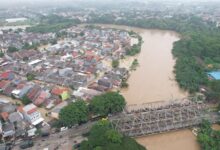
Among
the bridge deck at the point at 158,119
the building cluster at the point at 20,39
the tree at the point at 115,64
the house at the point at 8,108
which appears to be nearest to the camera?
the bridge deck at the point at 158,119

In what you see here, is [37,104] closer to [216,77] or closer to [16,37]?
[216,77]

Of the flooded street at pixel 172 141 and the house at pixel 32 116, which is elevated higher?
the house at pixel 32 116

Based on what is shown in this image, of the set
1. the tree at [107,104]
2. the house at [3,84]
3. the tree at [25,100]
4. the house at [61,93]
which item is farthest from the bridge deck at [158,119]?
the house at [3,84]

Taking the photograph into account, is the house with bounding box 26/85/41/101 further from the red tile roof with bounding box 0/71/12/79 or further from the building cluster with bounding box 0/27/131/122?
the red tile roof with bounding box 0/71/12/79

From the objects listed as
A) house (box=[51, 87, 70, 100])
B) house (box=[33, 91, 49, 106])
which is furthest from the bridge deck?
house (box=[33, 91, 49, 106])

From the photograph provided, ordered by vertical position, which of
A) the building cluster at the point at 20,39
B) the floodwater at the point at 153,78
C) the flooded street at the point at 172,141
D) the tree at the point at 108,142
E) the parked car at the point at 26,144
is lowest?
the flooded street at the point at 172,141

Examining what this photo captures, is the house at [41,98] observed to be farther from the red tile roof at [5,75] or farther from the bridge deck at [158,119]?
the bridge deck at [158,119]

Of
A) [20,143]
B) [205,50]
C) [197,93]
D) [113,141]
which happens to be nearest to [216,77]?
[197,93]

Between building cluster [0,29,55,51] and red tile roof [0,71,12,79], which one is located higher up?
building cluster [0,29,55,51]
